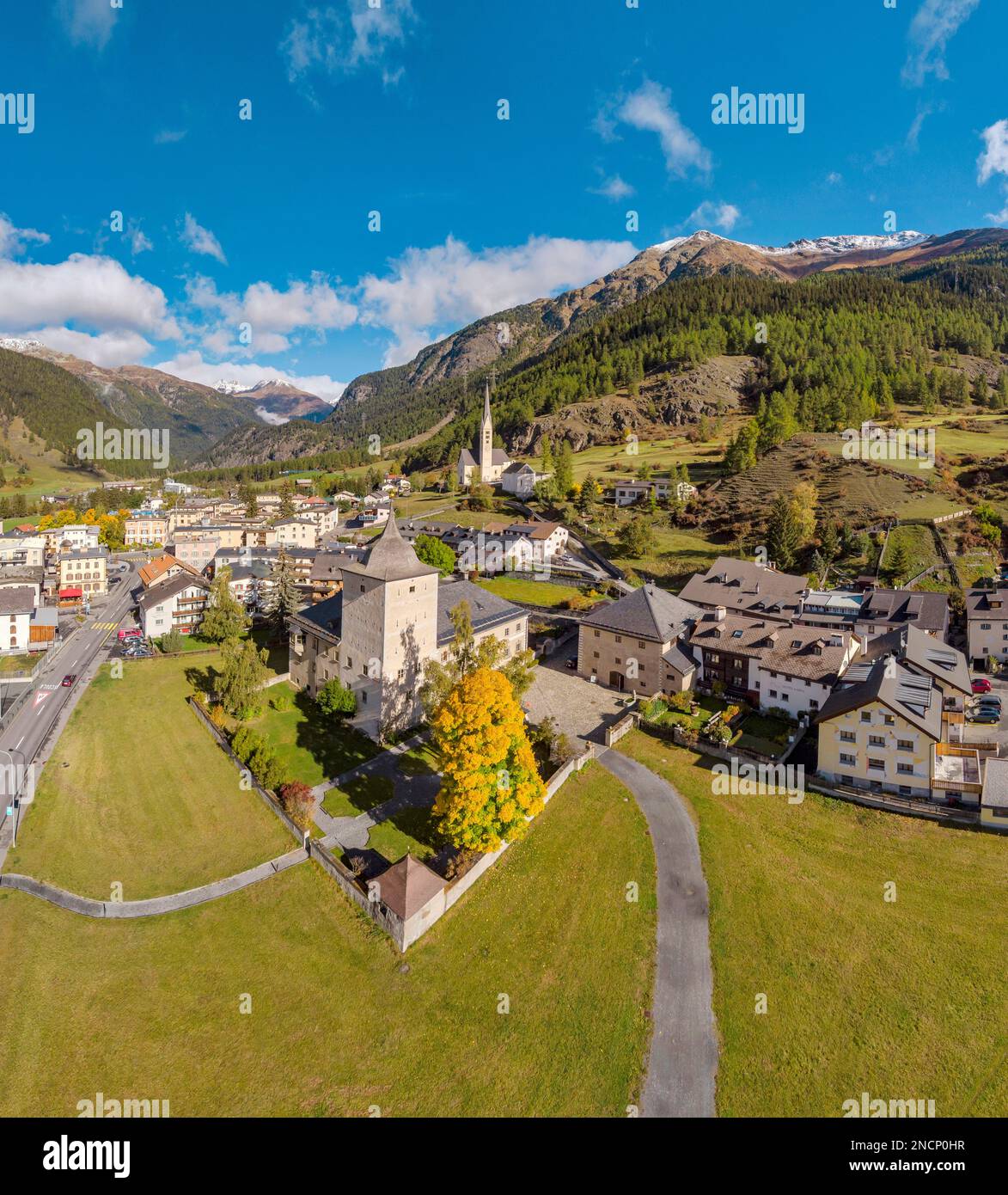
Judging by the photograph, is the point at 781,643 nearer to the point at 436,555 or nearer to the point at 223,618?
the point at 436,555

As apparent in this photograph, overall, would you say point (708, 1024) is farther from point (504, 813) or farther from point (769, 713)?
point (769, 713)

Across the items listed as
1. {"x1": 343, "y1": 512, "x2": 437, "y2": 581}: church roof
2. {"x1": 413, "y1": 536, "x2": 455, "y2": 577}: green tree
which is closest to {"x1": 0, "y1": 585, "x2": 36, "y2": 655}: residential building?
{"x1": 413, "y1": 536, "x2": 455, "y2": 577}: green tree

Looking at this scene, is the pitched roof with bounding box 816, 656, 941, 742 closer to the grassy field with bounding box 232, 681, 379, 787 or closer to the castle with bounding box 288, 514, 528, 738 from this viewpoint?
the castle with bounding box 288, 514, 528, 738

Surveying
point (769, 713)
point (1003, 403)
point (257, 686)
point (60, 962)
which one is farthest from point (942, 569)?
point (1003, 403)

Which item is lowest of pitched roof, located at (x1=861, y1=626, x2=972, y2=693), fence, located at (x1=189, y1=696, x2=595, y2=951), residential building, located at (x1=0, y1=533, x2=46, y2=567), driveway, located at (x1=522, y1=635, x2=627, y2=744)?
fence, located at (x1=189, y1=696, x2=595, y2=951)

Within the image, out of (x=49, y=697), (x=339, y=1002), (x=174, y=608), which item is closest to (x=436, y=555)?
(x=174, y=608)

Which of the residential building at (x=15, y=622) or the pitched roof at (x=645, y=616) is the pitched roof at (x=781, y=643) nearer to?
the pitched roof at (x=645, y=616)

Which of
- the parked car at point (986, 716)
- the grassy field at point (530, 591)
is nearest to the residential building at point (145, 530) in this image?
the grassy field at point (530, 591)
